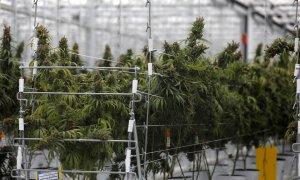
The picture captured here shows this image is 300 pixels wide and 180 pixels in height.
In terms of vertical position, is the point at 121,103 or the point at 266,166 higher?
the point at 121,103

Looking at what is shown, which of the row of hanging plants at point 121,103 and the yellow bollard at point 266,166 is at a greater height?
the row of hanging plants at point 121,103

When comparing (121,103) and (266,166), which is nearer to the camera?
(121,103)

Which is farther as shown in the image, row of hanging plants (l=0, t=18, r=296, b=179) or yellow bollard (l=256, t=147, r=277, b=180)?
yellow bollard (l=256, t=147, r=277, b=180)

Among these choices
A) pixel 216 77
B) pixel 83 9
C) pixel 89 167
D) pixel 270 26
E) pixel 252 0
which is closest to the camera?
pixel 89 167

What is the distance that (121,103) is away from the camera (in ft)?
22.0

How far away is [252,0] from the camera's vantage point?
17922mm

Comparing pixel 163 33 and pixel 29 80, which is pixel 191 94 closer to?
pixel 29 80

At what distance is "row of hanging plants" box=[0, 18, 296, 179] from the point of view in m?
6.56

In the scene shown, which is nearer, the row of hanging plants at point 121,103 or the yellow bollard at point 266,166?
the row of hanging plants at point 121,103

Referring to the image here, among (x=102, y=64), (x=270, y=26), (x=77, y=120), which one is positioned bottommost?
(x=77, y=120)

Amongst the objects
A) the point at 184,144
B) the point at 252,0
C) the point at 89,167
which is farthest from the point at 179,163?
the point at 252,0

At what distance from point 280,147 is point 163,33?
612 cm

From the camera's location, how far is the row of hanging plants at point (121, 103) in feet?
21.5

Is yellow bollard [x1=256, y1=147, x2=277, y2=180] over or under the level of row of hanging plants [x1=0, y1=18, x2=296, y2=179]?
under
